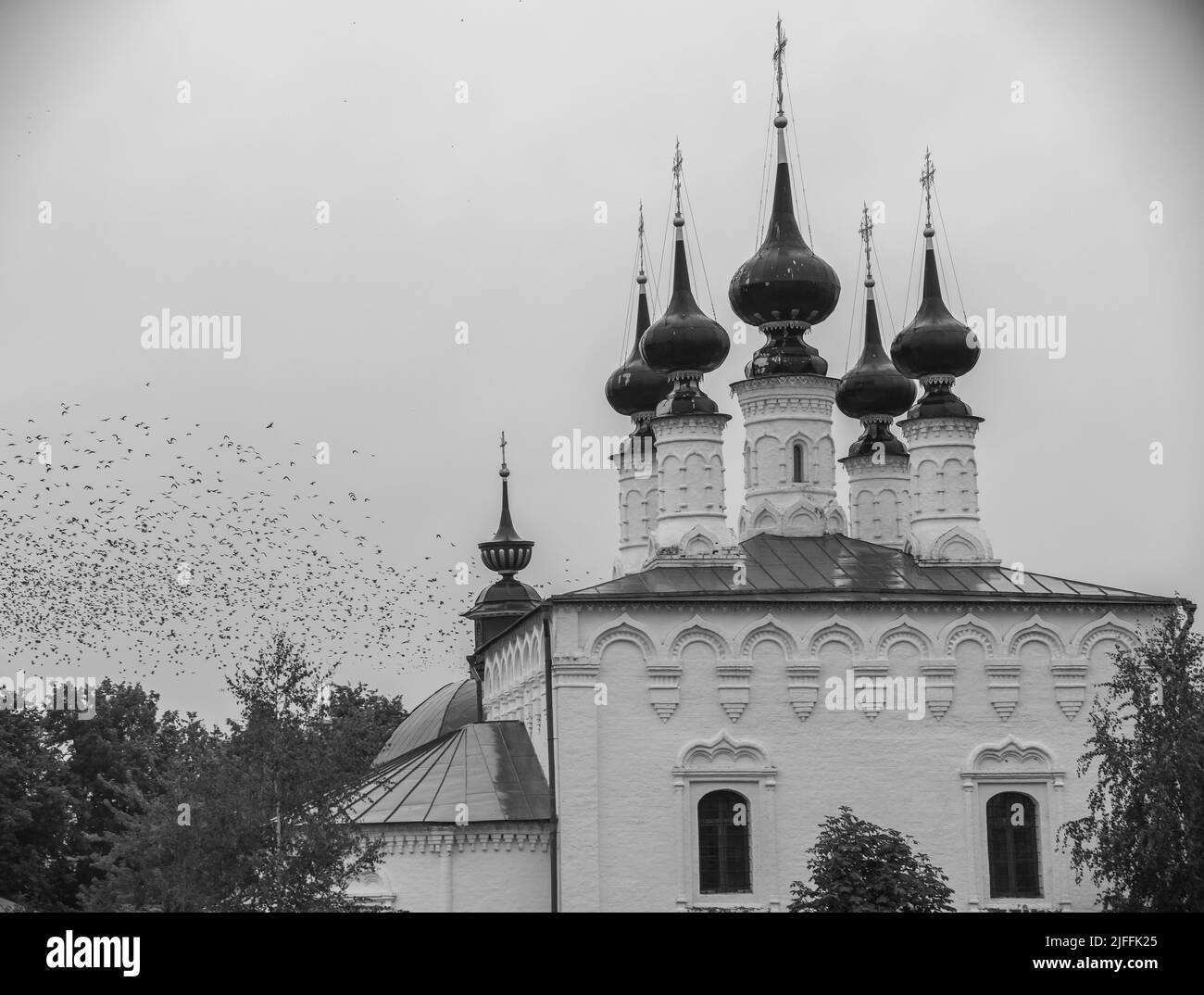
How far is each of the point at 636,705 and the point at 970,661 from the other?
538 cm

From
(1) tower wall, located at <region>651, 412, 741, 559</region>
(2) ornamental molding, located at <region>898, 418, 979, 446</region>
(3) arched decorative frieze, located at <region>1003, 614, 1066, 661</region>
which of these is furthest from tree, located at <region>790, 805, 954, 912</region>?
(2) ornamental molding, located at <region>898, 418, 979, 446</region>

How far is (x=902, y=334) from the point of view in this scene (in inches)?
1377

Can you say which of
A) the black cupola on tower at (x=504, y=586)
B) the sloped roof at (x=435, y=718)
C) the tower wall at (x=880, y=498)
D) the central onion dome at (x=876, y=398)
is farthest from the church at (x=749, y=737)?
the black cupola on tower at (x=504, y=586)

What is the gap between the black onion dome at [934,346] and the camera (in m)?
34.5

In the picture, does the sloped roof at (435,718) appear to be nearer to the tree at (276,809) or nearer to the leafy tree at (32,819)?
the leafy tree at (32,819)

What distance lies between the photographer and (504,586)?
151ft

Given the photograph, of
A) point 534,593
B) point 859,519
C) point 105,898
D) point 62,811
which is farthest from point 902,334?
point 62,811

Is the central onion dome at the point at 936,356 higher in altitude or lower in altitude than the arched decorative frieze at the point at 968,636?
higher

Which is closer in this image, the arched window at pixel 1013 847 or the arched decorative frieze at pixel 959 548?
the arched window at pixel 1013 847

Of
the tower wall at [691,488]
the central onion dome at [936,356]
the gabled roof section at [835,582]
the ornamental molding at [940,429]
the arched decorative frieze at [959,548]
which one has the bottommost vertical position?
the gabled roof section at [835,582]

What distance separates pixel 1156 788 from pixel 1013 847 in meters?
5.24

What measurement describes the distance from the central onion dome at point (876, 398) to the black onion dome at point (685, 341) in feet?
15.4

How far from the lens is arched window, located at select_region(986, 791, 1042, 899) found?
99.2 feet

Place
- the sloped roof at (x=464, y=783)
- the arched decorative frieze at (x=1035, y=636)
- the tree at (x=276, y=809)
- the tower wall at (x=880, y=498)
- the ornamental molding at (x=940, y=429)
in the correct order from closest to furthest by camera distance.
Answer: the tree at (x=276, y=809) → the sloped roof at (x=464, y=783) → the arched decorative frieze at (x=1035, y=636) → the ornamental molding at (x=940, y=429) → the tower wall at (x=880, y=498)
